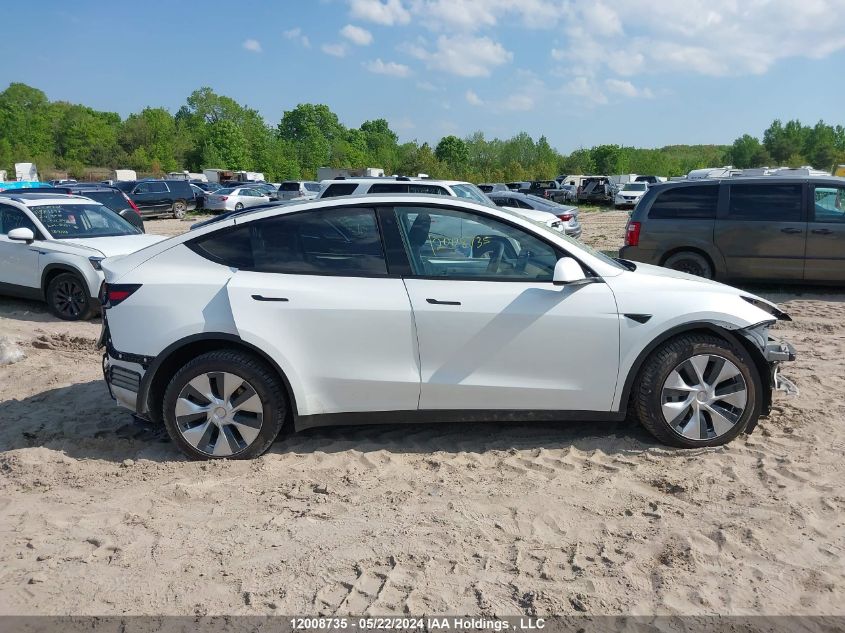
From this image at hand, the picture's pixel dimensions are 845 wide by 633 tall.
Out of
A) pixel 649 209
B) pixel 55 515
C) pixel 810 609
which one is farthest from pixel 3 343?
pixel 649 209

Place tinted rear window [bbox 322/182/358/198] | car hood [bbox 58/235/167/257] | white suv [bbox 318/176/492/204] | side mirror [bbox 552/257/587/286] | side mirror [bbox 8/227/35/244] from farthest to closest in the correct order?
tinted rear window [bbox 322/182/358/198] < white suv [bbox 318/176/492/204] < car hood [bbox 58/235/167/257] < side mirror [bbox 8/227/35/244] < side mirror [bbox 552/257/587/286]

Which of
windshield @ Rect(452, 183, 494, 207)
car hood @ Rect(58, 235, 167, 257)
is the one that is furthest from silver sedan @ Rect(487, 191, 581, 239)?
car hood @ Rect(58, 235, 167, 257)

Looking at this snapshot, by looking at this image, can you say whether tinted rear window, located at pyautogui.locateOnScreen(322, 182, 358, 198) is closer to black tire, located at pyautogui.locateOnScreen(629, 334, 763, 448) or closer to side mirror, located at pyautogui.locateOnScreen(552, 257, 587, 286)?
side mirror, located at pyautogui.locateOnScreen(552, 257, 587, 286)

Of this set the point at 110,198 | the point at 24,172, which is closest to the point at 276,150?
the point at 24,172

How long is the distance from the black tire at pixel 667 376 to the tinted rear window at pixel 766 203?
636 cm

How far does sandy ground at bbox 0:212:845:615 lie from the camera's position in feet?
9.83

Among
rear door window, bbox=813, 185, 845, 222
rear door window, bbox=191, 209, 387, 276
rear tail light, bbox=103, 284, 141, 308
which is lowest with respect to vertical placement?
rear tail light, bbox=103, 284, 141, 308

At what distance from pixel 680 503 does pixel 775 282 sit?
7.53 metres

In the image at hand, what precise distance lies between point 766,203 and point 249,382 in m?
8.45

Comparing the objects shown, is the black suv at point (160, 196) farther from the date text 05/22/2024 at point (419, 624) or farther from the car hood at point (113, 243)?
the date text 05/22/2024 at point (419, 624)

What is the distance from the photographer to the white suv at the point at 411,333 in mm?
4262

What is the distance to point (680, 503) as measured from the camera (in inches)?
148

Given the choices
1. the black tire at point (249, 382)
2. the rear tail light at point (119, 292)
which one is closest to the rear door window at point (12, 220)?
the rear tail light at point (119, 292)

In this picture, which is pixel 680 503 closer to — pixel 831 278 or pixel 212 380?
pixel 212 380
